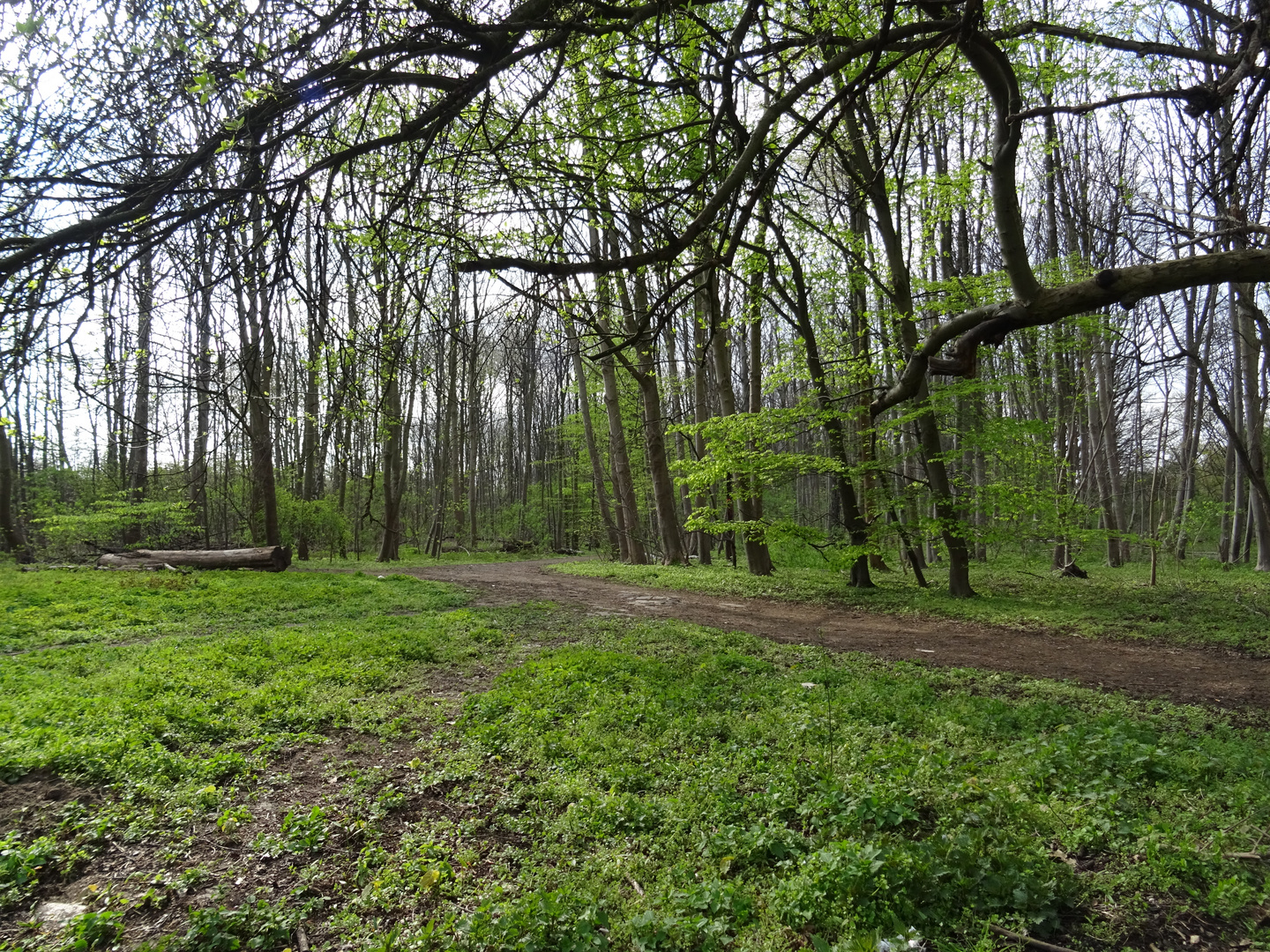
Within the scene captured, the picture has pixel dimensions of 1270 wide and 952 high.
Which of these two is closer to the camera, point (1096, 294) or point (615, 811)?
point (615, 811)

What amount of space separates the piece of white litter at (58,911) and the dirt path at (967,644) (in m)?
6.38

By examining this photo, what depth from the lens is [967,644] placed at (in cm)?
726

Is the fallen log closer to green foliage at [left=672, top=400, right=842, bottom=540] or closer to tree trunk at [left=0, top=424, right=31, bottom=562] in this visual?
tree trunk at [left=0, top=424, right=31, bottom=562]

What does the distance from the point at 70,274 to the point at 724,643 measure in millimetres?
6083

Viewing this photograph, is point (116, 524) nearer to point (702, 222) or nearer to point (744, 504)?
point (744, 504)

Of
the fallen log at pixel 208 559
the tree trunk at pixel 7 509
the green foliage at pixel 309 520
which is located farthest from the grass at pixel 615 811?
the green foliage at pixel 309 520

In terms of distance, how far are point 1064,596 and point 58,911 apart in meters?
12.1

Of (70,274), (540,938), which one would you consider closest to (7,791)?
(70,274)

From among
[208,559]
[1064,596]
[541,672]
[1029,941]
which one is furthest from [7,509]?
[1064,596]

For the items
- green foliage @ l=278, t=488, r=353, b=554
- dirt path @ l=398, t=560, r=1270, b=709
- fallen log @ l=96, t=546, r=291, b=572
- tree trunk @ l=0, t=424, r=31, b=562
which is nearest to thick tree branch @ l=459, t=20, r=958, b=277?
dirt path @ l=398, t=560, r=1270, b=709

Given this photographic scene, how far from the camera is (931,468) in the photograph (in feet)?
33.3

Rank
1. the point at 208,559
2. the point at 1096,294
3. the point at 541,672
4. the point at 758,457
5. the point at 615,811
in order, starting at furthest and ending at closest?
1. the point at 208,559
2. the point at 758,457
3. the point at 541,672
4. the point at 1096,294
5. the point at 615,811

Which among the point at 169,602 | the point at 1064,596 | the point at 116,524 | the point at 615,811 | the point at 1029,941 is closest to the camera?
the point at 1029,941

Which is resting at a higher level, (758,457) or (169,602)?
(758,457)
